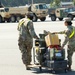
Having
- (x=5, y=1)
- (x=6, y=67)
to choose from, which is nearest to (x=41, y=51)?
(x=6, y=67)

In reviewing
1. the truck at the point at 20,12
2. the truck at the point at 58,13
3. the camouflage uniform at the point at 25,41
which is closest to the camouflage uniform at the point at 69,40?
the camouflage uniform at the point at 25,41

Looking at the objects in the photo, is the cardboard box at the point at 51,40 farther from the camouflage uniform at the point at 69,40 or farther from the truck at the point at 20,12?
the truck at the point at 20,12

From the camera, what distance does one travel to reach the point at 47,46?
9.77 m

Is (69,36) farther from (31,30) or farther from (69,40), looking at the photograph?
(31,30)

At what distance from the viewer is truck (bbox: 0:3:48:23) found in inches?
1702

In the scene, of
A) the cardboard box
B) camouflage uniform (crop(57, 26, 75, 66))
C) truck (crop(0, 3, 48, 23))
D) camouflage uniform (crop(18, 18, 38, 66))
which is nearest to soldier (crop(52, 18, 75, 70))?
camouflage uniform (crop(57, 26, 75, 66))

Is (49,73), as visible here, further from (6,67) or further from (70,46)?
(6,67)

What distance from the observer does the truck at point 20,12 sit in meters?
43.2

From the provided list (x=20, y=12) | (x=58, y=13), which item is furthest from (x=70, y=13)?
(x=20, y=12)

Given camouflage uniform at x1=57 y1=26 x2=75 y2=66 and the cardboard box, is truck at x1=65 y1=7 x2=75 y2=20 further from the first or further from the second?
the cardboard box

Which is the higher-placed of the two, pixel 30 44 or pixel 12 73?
pixel 30 44

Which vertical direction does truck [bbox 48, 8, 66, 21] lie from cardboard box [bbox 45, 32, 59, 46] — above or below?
below

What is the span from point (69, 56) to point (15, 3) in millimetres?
153279

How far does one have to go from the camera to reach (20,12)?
43156mm
